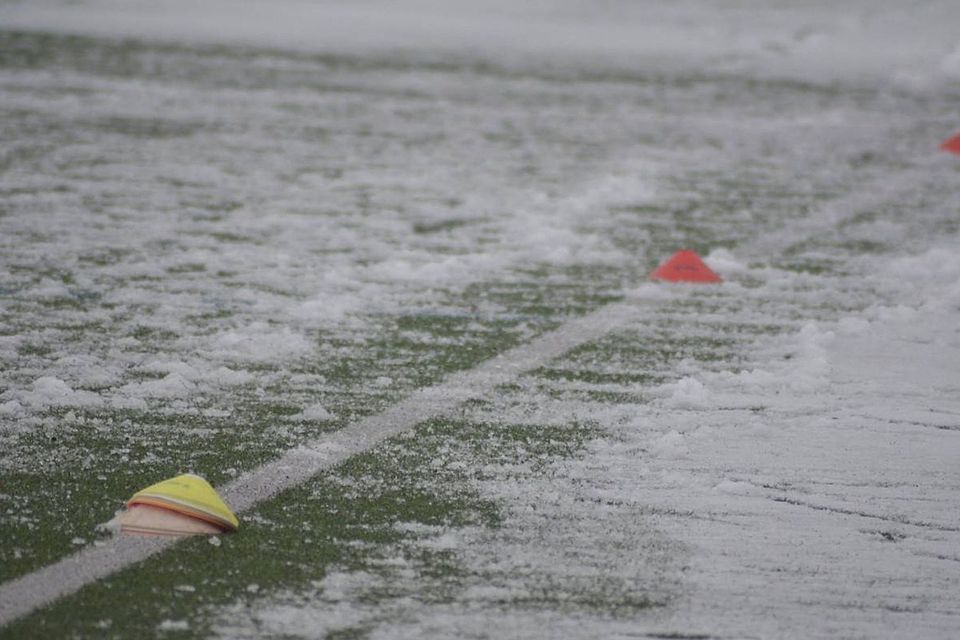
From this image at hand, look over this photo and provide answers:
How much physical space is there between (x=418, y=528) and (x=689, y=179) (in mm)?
6153

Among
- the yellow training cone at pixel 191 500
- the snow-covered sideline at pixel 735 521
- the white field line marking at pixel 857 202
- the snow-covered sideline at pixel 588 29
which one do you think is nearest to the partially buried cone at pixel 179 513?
the yellow training cone at pixel 191 500

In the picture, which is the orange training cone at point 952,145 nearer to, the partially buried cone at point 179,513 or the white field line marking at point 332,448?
the white field line marking at point 332,448

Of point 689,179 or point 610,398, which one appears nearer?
point 610,398

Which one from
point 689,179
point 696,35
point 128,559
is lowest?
point 128,559

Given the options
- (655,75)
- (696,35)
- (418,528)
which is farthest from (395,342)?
(696,35)

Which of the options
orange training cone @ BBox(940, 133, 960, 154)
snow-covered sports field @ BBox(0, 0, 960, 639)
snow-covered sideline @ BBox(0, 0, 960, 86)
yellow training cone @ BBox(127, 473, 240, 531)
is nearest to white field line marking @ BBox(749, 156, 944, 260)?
snow-covered sports field @ BBox(0, 0, 960, 639)

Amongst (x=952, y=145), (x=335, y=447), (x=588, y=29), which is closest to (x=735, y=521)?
(x=335, y=447)

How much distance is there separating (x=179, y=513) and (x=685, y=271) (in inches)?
145

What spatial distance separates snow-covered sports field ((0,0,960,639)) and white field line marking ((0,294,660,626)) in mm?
14

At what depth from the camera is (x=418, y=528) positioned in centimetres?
360

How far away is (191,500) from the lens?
11.5 ft

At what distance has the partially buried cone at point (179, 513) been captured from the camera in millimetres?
3498

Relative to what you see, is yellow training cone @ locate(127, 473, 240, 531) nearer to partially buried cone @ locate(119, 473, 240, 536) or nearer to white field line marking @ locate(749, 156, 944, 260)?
partially buried cone @ locate(119, 473, 240, 536)

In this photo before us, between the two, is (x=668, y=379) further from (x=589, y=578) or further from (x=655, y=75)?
(x=655, y=75)
